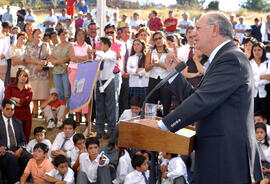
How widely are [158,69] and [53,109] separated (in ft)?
6.54

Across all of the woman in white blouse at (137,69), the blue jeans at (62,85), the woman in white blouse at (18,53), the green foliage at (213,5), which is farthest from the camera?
the green foliage at (213,5)

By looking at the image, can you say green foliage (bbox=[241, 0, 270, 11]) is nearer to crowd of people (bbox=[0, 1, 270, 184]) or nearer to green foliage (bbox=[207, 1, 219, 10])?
green foliage (bbox=[207, 1, 219, 10])

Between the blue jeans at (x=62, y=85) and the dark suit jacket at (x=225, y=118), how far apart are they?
5730 mm

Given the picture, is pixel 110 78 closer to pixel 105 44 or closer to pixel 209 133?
pixel 105 44

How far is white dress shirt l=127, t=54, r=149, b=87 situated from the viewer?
8203 millimetres

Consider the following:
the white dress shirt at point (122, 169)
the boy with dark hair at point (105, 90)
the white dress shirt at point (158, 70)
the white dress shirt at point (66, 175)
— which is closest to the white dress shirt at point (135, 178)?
the white dress shirt at point (122, 169)

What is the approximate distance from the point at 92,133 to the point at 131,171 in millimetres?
1888

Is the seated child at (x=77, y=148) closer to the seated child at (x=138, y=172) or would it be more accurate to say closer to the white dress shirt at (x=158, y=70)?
the seated child at (x=138, y=172)

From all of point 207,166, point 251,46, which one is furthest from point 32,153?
point 207,166

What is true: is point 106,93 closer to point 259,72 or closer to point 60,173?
point 60,173

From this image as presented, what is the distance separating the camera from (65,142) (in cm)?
705

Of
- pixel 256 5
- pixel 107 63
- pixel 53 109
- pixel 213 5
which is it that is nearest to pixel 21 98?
pixel 53 109

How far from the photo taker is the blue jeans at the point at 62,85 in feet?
28.0

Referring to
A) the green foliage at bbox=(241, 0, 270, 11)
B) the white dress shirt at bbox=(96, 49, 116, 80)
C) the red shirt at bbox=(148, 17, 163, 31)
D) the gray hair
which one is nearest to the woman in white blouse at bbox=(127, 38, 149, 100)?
the white dress shirt at bbox=(96, 49, 116, 80)
